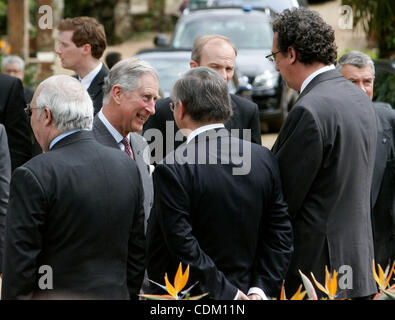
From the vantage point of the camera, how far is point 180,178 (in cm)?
339

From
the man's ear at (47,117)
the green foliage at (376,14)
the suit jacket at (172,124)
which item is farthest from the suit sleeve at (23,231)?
the green foliage at (376,14)

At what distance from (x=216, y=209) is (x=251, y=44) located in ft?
34.6

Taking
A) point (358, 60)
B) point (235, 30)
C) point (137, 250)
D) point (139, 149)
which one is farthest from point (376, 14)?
point (137, 250)

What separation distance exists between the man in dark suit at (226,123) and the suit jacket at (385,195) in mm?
823

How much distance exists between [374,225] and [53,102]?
2.47 meters

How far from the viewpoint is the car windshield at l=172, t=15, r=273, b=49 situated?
535 inches

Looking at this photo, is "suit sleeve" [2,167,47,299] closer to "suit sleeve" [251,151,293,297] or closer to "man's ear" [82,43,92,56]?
"suit sleeve" [251,151,293,297]

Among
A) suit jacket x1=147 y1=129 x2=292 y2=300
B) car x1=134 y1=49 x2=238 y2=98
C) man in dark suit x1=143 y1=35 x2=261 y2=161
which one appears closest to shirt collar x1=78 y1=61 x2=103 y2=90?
man in dark suit x1=143 y1=35 x2=261 y2=161

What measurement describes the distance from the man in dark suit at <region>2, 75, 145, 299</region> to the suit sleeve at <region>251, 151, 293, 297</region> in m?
0.63

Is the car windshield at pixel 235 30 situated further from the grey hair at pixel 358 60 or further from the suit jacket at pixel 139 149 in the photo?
the suit jacket at pixel 139 149

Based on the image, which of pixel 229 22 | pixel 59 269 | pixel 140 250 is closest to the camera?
pixel 59 269

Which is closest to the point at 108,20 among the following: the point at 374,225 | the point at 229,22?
the point at 229,22

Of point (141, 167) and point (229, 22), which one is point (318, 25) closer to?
point (141, 167)
